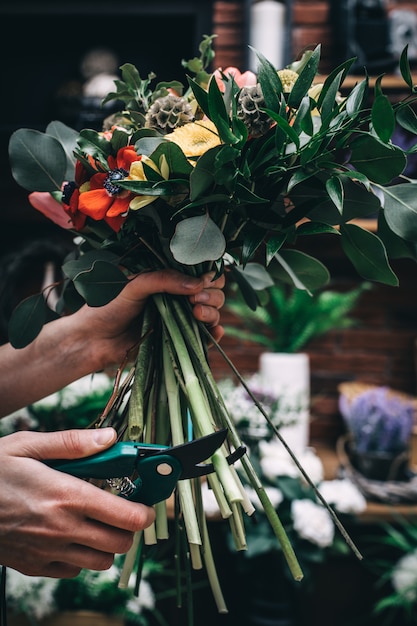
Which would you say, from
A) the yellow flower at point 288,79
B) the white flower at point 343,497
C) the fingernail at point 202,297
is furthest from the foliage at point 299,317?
the yellow flower at point 288,79

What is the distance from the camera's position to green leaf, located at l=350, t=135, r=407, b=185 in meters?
0.60

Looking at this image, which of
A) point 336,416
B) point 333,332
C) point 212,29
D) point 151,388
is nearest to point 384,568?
point 336,416

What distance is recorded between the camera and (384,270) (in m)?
0.68

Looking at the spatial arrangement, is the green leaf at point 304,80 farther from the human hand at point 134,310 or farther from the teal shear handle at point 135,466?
the teal shear handle at point 135,466

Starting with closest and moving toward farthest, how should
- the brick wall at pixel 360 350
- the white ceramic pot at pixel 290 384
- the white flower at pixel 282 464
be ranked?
the white flower at pixel 282 464, the white ceramic pot at pixel 290 384, the brick wall at pixel 360 350

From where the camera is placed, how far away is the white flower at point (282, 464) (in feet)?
4.90

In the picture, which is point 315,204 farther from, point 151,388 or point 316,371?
point 316,371

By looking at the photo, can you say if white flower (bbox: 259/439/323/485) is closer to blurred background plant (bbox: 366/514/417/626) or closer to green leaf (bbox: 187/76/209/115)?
blurred background plant (bbox: 366/514/417/626)

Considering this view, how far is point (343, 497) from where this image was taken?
56.9 inches

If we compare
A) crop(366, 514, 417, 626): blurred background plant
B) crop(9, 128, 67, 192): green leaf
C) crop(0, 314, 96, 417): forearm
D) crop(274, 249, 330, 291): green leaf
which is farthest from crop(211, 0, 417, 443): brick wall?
crop(9, 128, 67, 192): green leaf

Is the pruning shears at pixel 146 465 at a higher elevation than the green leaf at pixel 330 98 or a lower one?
lower

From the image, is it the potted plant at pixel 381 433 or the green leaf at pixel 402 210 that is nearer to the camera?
the green leaf at pixel 402 210

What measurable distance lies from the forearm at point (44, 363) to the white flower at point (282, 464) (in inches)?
28.5

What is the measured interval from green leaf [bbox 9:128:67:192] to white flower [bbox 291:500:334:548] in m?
0.99
